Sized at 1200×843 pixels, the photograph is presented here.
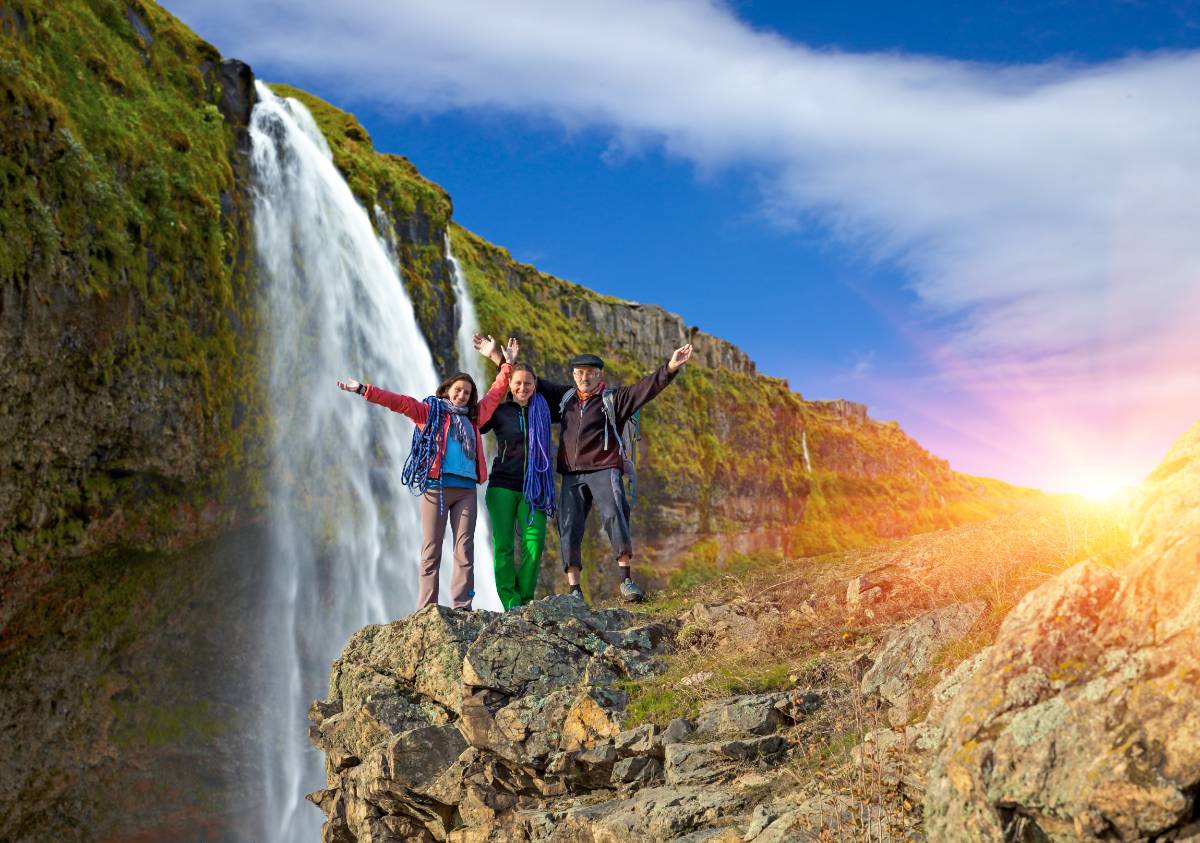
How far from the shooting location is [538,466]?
970 cm

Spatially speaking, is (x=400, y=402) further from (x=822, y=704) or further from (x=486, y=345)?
(x=822, y=704)

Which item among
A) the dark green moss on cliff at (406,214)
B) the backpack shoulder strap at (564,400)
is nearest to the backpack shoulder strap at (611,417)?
the backpack shoulder strap at (564,400)

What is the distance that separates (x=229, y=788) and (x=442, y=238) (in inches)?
822

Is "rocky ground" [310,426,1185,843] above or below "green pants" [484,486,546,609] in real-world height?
below

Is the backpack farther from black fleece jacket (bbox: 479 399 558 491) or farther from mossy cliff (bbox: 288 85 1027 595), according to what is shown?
mossy cliff (bbox: 288 85 1027 595)

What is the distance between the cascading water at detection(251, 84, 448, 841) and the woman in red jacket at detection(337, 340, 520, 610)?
60.0 feet

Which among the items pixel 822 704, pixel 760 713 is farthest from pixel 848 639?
pixel 760 713

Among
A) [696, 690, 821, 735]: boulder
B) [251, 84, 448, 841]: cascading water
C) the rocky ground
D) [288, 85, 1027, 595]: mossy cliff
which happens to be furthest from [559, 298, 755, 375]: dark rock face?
[696, 690, 821, 735]: boulder

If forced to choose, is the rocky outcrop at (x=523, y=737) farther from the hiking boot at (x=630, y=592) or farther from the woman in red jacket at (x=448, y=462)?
the hiking boot at (x=630, y=592)

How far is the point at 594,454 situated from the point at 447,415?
149 centimetres

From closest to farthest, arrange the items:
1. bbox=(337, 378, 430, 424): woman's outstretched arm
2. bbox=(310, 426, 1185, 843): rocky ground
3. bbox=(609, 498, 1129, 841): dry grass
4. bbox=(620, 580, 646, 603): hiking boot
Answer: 1. bbox=(310, 426, 1185, 843): rocky ground
2. bbox=(609, 498, 1129, 841): dry grass
3. bbox=(337, 378, 430, 424): woman's outstretched arm
4. bbox=(620, 580, 646, 603): hiking boot

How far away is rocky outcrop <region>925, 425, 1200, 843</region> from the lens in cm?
369

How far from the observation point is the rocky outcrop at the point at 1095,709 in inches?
145

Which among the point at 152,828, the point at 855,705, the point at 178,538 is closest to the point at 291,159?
the point at 178,538
